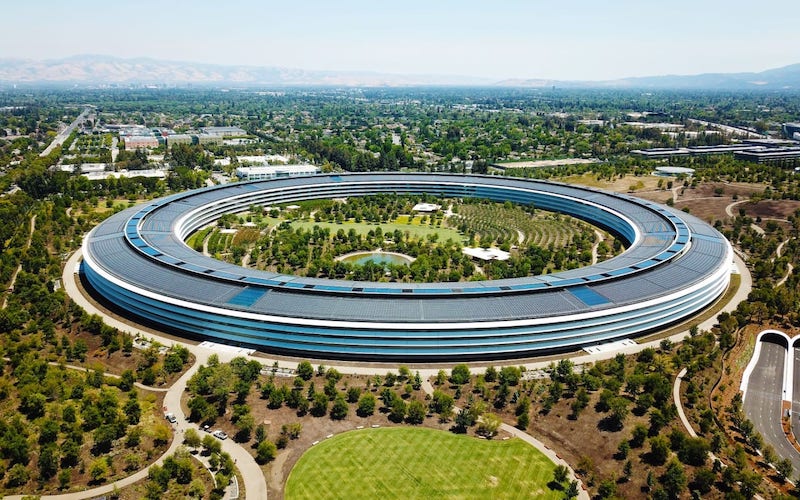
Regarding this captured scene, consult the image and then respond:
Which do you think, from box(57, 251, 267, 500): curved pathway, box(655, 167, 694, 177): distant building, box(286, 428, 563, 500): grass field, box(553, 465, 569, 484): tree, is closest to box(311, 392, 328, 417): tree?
box(286, 428, 563, 500): grass field

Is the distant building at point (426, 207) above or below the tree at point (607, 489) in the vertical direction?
above

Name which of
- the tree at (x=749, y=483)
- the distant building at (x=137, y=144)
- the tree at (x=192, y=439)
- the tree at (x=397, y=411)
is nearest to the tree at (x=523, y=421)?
the tree at (x=397, y=411)

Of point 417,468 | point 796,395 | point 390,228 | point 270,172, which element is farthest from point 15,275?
point 796,395

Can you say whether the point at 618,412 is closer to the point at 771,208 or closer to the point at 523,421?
the point at 523,421

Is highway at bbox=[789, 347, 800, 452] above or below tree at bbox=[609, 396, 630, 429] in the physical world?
below

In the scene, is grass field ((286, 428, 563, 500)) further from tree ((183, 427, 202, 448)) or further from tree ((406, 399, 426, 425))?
tree ((183, 427, 202, 448))

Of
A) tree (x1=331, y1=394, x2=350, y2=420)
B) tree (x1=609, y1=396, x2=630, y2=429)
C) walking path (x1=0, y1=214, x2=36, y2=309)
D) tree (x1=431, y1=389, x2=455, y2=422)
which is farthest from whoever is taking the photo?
walking path (x1=0, y1=214, x2=36, y2=309)

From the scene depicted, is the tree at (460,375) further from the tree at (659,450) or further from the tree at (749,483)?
the tree at (749,483)
